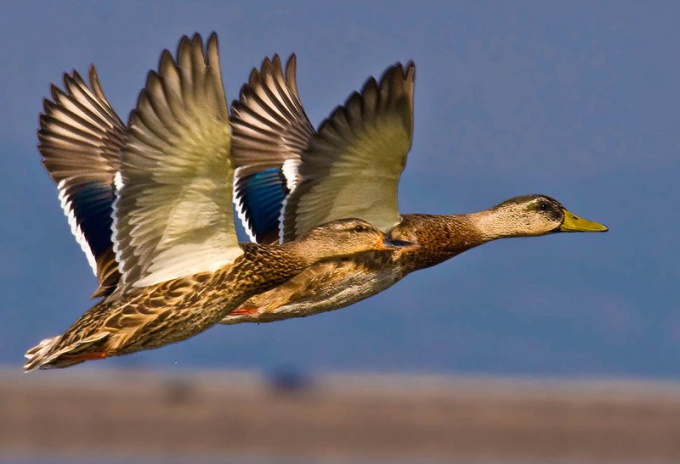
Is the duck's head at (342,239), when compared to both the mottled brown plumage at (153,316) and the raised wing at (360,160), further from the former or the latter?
the mottled brown plumage at (153,316)

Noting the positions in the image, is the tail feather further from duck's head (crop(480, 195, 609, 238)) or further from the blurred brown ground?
the blurred brown ground

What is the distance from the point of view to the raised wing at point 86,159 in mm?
19781

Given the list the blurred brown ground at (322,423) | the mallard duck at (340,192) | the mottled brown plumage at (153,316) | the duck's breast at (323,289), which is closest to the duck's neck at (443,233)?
the mallard duck at (340,192)

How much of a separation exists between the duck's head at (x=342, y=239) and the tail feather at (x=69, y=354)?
213 cm

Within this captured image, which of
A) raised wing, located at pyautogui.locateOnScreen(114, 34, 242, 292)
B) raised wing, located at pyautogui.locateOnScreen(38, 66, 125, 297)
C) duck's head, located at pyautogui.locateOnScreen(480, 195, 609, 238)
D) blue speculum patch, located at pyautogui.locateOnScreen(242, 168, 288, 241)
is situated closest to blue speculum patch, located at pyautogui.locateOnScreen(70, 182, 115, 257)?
raised wing, located at pyautogui.locateOnScreen(38, 66, 125, 297)

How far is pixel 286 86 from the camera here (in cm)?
2222

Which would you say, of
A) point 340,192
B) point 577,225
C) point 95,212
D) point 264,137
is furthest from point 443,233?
point 95,212

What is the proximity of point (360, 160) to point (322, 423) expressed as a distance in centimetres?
5225

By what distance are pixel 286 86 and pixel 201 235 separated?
403 cm

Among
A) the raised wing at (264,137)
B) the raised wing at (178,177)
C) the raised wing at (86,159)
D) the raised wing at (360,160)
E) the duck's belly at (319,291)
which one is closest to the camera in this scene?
the raised wing at (178,177)

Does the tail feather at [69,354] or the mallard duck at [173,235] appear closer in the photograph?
the mallard duck at [173,235]

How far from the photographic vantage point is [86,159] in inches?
808

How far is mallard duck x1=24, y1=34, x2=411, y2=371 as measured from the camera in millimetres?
17703

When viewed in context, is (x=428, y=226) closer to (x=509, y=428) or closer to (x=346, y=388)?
(x=509, y=428)
